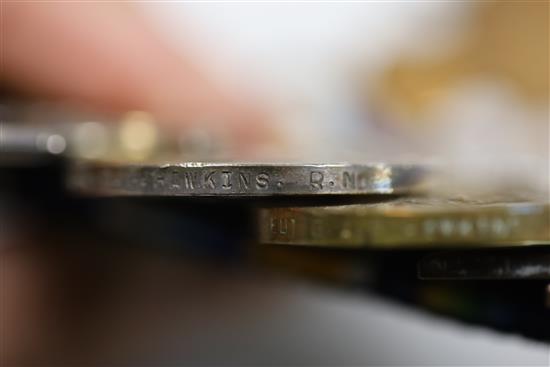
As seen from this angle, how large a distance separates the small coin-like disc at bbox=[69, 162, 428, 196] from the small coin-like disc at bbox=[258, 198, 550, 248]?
1 centimetres

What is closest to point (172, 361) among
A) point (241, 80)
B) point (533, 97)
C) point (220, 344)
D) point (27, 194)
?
point (220, 344)

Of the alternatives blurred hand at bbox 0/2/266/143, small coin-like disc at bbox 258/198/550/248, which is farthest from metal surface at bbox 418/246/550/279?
blurred hand at bbox 0/2/266/143

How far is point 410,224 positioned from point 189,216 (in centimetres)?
20

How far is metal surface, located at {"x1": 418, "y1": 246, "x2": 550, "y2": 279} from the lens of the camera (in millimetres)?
266

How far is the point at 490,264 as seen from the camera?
0.89ft

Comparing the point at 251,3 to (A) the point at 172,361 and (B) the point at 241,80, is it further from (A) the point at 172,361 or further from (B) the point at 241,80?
(A) the point at 172,361

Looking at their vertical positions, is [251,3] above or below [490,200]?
above

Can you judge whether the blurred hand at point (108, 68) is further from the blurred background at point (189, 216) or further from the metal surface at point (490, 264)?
the metal surface at point (490, 264)

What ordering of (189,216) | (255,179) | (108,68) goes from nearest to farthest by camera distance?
1. (255,179)
2. (189,216)
3. (108,68)

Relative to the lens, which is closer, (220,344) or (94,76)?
(220,344)

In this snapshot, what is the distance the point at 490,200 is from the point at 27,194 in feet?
1.27

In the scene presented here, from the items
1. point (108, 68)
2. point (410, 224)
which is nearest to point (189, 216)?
point (410, 224)

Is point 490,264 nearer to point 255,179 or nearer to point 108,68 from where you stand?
point 255,179

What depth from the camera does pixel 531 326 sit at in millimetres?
309
